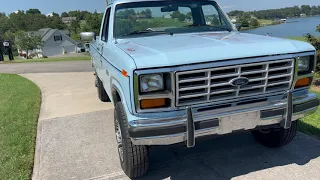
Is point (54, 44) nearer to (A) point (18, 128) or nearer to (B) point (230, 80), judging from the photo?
(A) point (18, 128)

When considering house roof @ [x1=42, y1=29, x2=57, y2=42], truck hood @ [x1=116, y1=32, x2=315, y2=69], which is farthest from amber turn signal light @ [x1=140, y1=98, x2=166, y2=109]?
house roof @ [x1=42, y1=29, x2=57, y2=42]

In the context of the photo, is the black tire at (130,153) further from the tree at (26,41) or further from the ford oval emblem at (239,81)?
the tree at (26,41)

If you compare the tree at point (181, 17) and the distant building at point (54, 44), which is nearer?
the tree at point (181, 17)

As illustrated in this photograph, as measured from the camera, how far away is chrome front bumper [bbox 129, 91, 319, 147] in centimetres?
288

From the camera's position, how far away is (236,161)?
3891mm

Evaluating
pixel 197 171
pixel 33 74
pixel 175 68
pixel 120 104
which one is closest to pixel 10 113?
pixel 120 104

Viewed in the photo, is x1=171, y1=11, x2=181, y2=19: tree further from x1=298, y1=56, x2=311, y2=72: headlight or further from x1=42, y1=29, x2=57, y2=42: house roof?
x1=42, y1=29, x2=57, y2=42: house roof

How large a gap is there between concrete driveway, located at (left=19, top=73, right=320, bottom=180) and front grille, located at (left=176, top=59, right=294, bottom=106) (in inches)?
40.4

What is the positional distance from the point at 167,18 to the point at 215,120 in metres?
2.26

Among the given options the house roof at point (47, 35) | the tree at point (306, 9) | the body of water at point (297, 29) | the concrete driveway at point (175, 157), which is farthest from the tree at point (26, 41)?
the concrete driveway at point (175, 157)

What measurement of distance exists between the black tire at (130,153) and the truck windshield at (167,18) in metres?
1.38

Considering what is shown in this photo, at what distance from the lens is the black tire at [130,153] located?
3279mm

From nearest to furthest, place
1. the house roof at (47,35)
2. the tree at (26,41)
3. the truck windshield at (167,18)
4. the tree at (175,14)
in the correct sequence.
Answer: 1. the truck windshield at (167,18)
2. the tree at (175,14)
3. the tree at (26,41)
4. the house roof at (47,35)

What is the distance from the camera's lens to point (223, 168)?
374 centimetres
